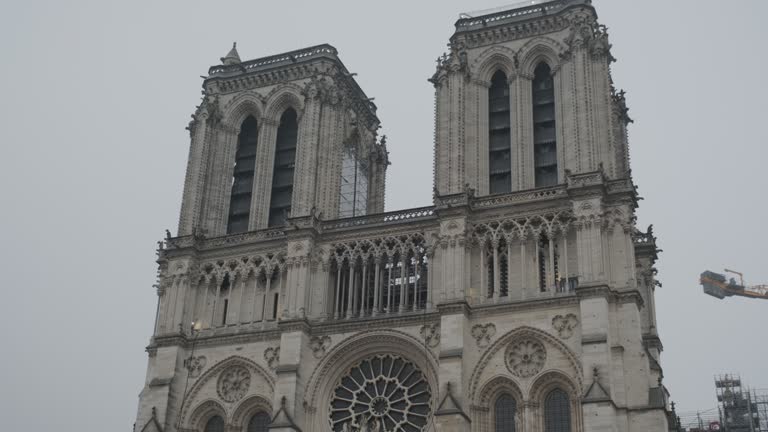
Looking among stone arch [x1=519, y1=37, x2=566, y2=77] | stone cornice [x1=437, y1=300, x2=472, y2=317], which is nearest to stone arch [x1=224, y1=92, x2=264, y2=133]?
stone arch [x1=519, y1=37, x2=566, y2=77]

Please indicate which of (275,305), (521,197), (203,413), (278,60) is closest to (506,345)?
(521,197)

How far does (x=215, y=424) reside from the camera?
46750 mm

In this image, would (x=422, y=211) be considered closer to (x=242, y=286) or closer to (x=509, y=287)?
(x=509, y=287)

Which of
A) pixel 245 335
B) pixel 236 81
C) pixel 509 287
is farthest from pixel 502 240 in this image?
pixel 236 81

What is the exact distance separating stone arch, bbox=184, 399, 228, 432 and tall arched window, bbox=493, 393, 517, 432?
516 inches

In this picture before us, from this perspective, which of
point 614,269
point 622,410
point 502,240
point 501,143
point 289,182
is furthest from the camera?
point 289,182

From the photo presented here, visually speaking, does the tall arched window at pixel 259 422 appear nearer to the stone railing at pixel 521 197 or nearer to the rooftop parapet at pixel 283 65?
the stone railing at pixel 521 197

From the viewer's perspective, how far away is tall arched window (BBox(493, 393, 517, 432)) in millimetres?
41031

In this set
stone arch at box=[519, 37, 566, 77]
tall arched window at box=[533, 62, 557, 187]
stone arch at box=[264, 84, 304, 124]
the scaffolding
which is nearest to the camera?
tall arched window at box=[533, 62, 557, 187]

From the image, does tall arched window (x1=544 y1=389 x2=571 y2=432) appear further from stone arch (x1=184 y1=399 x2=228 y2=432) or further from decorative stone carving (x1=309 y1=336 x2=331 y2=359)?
stone arch (x1=184 y1=399 x2=228 y2=432)

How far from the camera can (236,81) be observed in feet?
179

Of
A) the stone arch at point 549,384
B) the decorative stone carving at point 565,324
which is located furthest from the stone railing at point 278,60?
the stone arch at point 549,384

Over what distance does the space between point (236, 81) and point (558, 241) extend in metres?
21.2

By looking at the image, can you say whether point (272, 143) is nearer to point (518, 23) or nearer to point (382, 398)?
point (518, 23)
